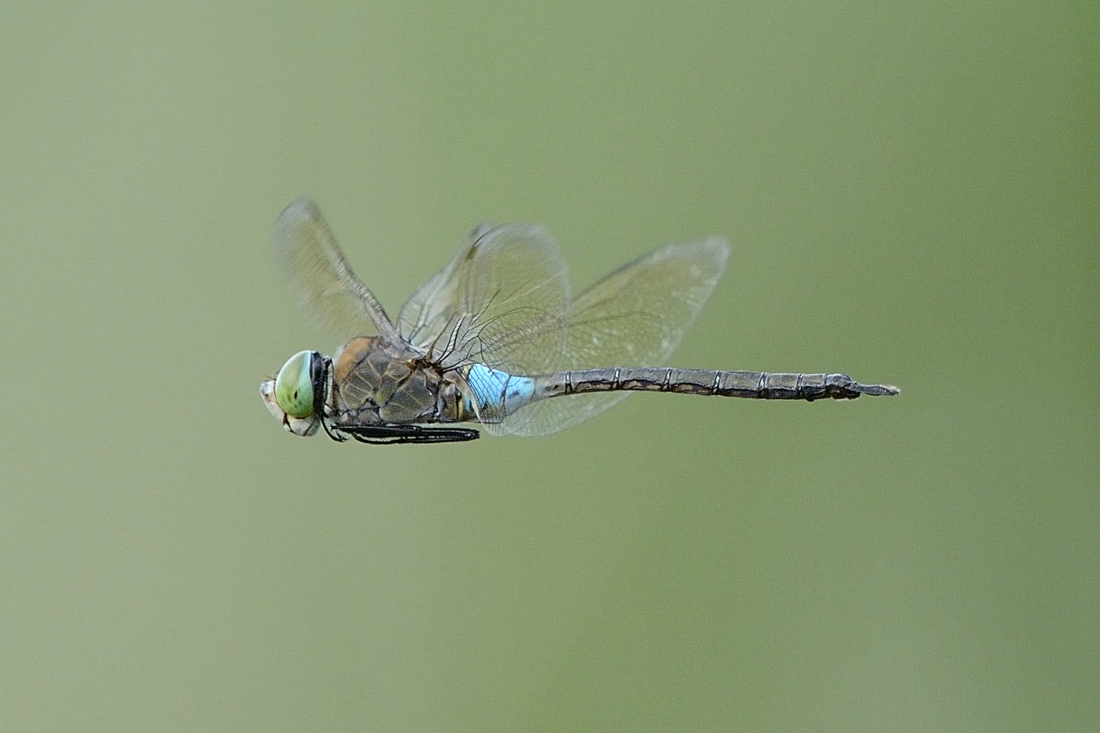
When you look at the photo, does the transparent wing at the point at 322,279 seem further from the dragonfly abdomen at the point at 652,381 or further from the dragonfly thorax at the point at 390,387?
the dragonfly abdomen at the point at 652,381

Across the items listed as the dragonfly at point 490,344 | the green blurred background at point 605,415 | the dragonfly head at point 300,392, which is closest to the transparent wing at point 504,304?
the dragonfly at point 490,344

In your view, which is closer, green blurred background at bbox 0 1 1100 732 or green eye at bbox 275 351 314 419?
green eye at bbox 275 351 314 419

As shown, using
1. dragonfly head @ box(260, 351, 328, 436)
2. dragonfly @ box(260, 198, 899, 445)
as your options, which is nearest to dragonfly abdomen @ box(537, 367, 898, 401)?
dragonfly @ box(260, 198, 899, 445)

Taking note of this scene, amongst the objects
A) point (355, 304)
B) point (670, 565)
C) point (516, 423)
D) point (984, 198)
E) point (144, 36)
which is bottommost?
point (670, 565)

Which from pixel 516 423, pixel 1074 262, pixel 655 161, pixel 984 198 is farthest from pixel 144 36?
pixel 1074 262

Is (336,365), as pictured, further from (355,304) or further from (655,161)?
(655,161)

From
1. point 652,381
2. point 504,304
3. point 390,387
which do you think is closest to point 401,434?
point 390,387

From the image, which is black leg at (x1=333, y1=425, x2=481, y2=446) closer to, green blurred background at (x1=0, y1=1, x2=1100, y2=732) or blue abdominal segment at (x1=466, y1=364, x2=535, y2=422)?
blue abdominal segment at (x1=466, y1=364, x2=535, y2=422)
